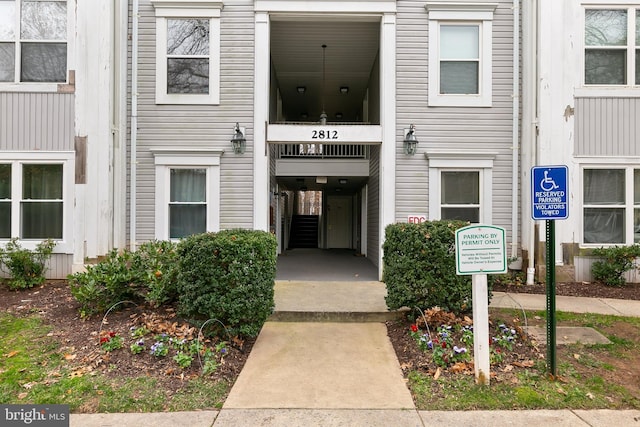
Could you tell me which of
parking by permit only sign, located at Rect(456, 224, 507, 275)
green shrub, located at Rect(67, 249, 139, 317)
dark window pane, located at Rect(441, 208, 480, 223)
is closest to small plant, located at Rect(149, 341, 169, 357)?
green shrub, located at Rect(67, 249, 139, 317)

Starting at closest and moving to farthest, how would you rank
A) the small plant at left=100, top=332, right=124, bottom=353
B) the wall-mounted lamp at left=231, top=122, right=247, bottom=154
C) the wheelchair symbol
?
1. the wheelchair symbol
2. the small plant at left=100, top=332, right=124, bottom=353
3. the wall-mounted lamp at left=231, top=122, right=247, bottom=154

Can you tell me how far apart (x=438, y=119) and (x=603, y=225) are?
13.3ft

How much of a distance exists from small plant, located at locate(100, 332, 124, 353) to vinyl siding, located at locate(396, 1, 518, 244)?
5.59 meters

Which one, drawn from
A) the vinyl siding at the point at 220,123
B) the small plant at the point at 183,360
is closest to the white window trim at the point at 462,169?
the vinyl siding at the point at 220,123

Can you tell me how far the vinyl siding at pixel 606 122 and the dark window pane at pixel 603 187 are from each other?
40 cm

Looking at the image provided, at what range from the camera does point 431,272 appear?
185 inches

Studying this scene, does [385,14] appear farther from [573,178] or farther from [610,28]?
[573,178]

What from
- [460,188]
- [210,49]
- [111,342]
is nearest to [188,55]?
[210,49]

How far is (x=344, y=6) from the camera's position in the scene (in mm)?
7906

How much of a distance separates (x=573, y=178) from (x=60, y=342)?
9.13 meters

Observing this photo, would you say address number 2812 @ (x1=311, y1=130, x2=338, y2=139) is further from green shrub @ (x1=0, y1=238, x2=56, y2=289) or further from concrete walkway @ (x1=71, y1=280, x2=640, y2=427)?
green shrub @ (x1=0, y1=238, x2=56, y2=289)

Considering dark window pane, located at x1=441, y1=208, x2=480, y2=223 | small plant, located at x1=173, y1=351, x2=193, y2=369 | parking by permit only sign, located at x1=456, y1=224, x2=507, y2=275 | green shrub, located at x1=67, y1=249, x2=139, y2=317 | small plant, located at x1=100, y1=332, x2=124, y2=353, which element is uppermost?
dark window pane, located at x1=441, y1=208, x2=480, y2=223

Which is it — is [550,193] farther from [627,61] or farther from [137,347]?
[627,61]

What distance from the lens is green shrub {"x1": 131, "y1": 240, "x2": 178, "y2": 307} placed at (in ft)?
15.7
